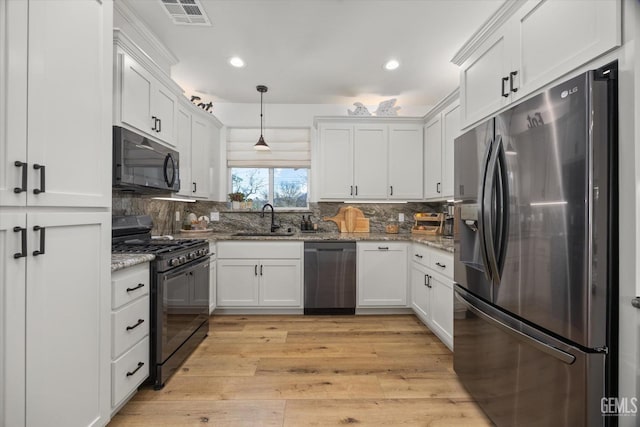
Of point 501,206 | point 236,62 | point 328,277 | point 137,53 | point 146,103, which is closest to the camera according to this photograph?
point 501,206

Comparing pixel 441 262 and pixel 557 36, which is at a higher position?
pixel 557 36

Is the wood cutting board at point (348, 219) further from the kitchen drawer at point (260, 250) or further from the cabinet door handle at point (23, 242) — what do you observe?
the cabinet door handle at point (23, 242)

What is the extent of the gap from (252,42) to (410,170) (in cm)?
A: 231

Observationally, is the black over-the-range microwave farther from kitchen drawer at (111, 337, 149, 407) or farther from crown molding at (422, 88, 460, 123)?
crown molding at (422, 88, 460, 123)

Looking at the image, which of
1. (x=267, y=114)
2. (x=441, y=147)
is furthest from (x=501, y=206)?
(x=267, y=114)

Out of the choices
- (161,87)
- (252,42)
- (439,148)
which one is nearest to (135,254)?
(161,87)

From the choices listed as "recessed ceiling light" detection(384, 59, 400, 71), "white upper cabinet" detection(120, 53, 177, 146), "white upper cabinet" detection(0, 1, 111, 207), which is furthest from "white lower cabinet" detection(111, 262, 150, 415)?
"recessed ceiling light" detection(384, 59, 400, 71)

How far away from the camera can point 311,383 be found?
1.97 m

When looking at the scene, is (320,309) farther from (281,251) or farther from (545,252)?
(545,252)

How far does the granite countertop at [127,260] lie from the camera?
152 centimetres

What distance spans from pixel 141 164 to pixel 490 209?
2.35 meters

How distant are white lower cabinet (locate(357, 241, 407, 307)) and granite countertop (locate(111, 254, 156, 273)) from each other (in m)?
2.16

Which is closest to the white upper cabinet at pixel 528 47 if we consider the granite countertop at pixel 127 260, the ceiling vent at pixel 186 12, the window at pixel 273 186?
the ceiling vent at pixel 186 12

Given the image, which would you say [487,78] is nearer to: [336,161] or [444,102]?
[444,102]
